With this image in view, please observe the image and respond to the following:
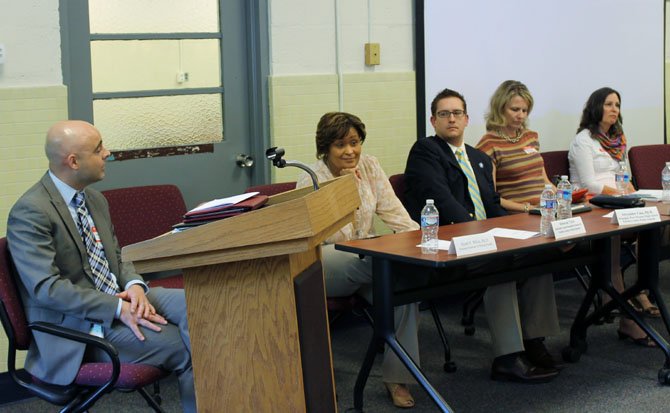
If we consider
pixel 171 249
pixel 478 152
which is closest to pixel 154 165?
pixel 478 152

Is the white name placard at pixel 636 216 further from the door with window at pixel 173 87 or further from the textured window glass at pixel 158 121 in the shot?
the textured window glass at pixel 158 121

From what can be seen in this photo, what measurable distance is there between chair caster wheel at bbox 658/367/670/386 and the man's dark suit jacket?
109cm

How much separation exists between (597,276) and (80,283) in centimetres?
245

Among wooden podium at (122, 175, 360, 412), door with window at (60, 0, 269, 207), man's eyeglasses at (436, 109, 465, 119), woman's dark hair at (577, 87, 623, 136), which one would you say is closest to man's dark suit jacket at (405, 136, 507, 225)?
man's eyeglasses at (436, 109, 465, 119)

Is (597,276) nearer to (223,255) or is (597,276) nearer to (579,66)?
(579,66)

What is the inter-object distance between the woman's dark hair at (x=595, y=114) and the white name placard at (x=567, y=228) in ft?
6.22

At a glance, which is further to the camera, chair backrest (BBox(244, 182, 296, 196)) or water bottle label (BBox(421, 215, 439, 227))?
chair backrest (BBox(244, 182, 296, 196))

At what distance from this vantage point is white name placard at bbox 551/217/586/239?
357cm

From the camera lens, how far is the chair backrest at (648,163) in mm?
5562

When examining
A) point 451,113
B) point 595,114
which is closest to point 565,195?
point 451,113

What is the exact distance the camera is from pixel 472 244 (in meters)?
3.31

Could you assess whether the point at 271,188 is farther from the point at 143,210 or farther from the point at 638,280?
the point at 638,280

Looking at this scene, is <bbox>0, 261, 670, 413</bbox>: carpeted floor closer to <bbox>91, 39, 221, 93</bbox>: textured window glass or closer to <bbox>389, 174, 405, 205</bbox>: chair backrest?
<bbox>389, 174, 405, 205</bbox>: chair backrest

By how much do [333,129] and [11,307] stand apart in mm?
1652
